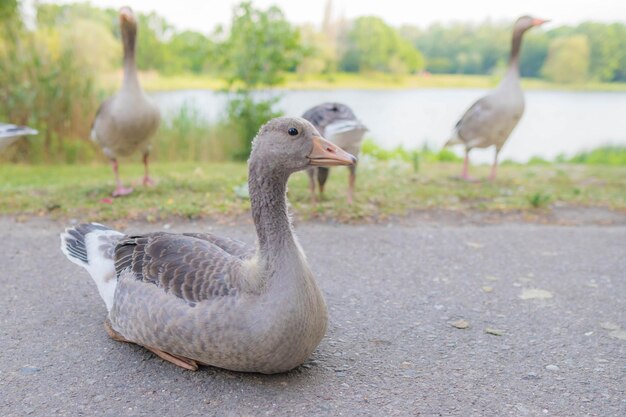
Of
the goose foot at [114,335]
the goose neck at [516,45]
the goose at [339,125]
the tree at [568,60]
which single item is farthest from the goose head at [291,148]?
the tree at [568,60]

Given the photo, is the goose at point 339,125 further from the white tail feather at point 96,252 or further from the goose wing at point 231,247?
the white tail feather at point 96,252

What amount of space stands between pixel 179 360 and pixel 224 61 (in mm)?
9694

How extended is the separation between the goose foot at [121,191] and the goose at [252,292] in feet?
12.9

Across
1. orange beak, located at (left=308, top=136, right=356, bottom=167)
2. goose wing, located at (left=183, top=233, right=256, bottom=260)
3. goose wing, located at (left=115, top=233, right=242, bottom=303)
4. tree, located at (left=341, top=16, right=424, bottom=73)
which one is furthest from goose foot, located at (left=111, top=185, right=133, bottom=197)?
tree, located at (left=341, top=16, right=424, bottom=73)

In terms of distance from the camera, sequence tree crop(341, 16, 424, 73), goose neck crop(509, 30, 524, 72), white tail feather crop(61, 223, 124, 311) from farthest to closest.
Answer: tree crop(341, 16, 424, 73) < goose neck crop(509, 30, 524, 72) < white tail feather crop(61, 223, 124, 311)

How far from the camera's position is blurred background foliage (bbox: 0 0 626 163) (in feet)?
33.4

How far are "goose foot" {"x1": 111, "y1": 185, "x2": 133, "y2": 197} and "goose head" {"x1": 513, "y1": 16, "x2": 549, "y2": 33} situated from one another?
252 inches

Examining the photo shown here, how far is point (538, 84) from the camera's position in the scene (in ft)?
48.4

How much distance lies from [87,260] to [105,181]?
4.64 metres

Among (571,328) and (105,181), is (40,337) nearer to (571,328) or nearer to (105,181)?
(571,328)

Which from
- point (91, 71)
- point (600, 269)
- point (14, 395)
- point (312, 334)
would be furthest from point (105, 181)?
point (600, 269)

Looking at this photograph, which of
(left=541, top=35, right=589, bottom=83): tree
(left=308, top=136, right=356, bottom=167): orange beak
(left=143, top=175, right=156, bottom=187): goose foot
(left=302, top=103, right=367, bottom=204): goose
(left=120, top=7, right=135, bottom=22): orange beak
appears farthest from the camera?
(left=541, top=35, right=589, bottom=83): tree

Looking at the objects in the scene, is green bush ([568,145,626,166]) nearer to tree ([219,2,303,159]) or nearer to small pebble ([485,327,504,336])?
tree ([219,2,303,159])

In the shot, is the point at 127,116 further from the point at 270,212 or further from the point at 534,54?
the point at 534,54
